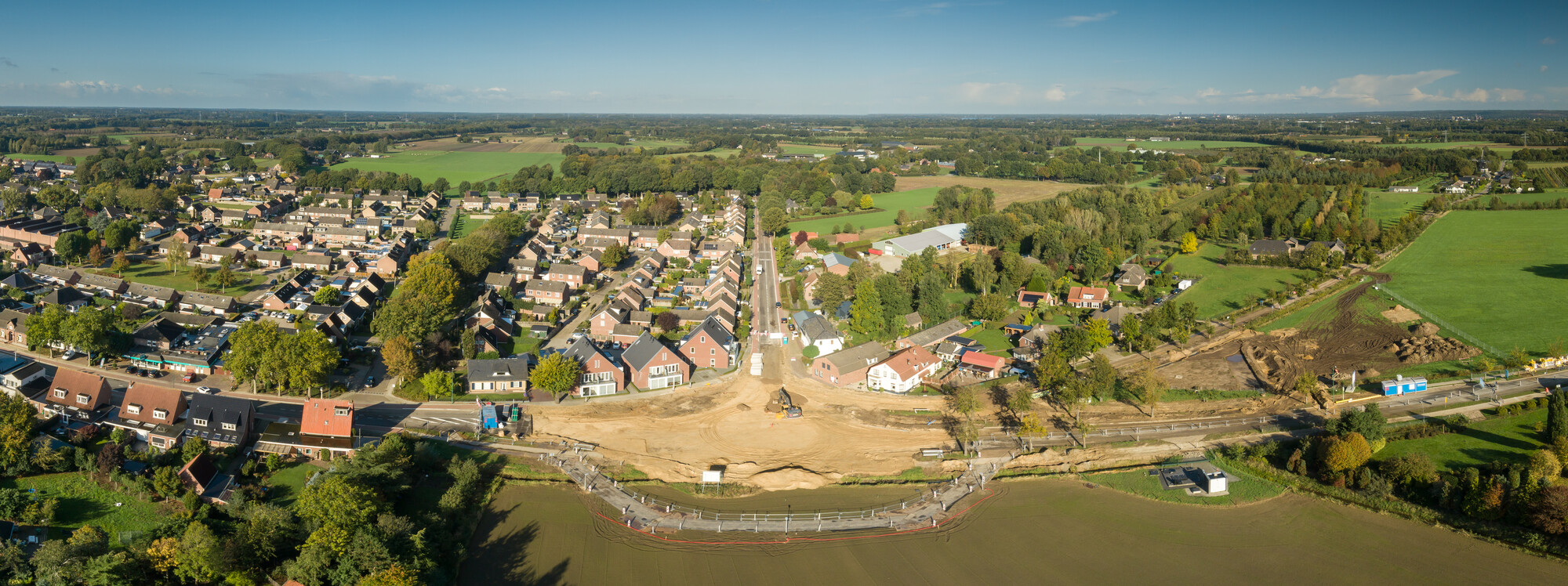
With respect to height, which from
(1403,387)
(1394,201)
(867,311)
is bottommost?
(1403,387)

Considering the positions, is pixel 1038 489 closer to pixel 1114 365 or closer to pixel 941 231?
pixel 1114 365

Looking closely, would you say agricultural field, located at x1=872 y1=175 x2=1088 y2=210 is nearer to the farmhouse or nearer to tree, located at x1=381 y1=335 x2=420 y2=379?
the farmhouse

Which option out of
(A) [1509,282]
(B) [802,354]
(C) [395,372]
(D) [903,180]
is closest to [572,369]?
(C) [395,372]

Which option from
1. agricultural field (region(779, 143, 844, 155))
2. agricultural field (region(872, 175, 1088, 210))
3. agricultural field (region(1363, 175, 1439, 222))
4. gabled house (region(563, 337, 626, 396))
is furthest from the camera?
agricultural field (region(779, 143, 844, 155))

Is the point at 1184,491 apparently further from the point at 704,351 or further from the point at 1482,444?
the point at 704,351

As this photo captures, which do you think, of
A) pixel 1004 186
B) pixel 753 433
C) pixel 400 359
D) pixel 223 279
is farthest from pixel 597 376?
pixel 1004 186

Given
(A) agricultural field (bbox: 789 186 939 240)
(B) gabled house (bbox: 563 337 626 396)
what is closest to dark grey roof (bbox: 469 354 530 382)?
(B) gabled house (bbox: 563 337 626 396)
